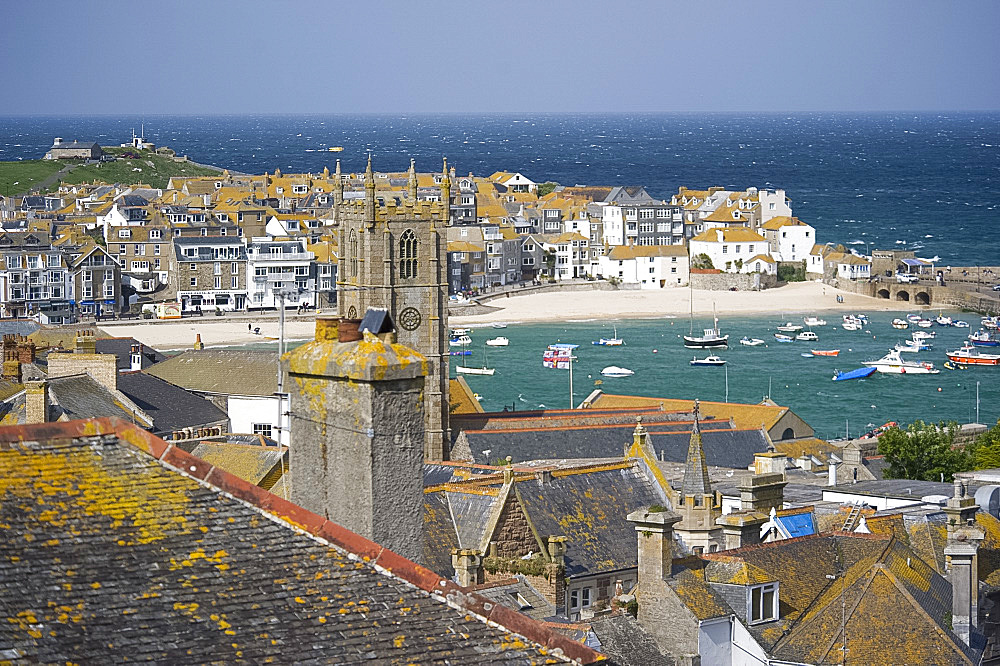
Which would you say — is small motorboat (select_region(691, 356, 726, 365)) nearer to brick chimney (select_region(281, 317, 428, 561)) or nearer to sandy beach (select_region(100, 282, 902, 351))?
sandy beach (select_region(100, 282, 902, 351))

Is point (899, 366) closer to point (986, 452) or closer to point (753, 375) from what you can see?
point (753, 375)

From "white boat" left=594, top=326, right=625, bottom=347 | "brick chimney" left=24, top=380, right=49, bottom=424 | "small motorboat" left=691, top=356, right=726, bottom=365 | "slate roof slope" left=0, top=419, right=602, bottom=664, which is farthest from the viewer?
"white boat" left=594, top=326, right=625, bottom=347

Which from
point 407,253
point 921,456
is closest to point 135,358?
point 407,253

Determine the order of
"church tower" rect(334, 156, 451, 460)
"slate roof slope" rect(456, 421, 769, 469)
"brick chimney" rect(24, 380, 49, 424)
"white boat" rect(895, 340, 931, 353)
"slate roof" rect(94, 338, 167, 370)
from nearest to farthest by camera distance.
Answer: "brick chimney" rect(24, 380, 49, 424)
"slate roof slope" rect(456, 421, 769, 469)
"church tower" rect(334, 156, 451, 460)
"slate roof" rect(94, 338, 167, 370)
"white boat" rect(895, 340, 931, 353)

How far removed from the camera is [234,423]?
188 feet

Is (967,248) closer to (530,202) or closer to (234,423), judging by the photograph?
(530,202)

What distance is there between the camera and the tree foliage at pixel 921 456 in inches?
1817

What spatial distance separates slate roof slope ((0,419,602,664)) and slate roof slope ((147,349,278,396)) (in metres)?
48.7

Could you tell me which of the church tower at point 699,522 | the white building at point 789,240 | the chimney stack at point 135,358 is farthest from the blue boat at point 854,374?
the church tower at point 699,522

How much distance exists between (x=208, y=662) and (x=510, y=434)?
42.9 meters

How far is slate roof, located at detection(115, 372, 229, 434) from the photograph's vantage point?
49.6m

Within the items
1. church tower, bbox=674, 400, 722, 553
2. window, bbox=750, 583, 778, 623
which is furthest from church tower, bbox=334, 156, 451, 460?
window, bbox=750, 583, 778, 623

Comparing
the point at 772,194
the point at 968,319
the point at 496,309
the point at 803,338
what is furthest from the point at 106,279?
the point at 772,194

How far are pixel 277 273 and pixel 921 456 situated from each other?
315ft
